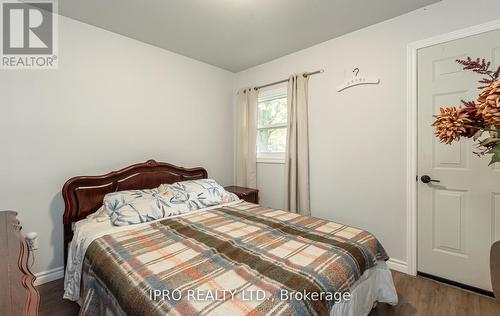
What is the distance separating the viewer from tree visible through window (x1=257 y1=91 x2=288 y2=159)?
125 inches

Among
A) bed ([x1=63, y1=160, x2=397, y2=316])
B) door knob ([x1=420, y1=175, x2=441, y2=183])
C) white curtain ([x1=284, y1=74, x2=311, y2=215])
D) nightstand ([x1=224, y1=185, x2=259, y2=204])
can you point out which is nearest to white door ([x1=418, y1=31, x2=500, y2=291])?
door knob ([x1=420, y1=175, x2=441, y2=183])

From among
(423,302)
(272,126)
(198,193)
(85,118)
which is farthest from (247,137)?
(423,302)

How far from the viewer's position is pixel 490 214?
1790 millimetres

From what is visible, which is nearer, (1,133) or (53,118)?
(1,133)

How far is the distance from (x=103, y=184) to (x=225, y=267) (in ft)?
5.65

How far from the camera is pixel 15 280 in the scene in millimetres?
804

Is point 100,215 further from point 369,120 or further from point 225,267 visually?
point 369,120

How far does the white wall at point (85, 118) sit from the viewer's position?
192 cm

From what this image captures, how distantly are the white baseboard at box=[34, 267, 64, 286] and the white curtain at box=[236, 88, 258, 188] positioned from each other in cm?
224

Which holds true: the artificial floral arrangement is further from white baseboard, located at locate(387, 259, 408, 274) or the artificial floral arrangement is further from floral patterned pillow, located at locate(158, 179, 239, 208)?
floral patterned pillow, located at locate(158, 179, 239, 208)

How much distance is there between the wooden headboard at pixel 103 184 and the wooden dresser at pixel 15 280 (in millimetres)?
804

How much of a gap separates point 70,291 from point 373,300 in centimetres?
210

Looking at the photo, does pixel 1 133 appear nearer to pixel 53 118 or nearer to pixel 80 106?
pixel 53 118

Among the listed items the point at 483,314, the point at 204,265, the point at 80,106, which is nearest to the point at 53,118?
the point at 80,106
